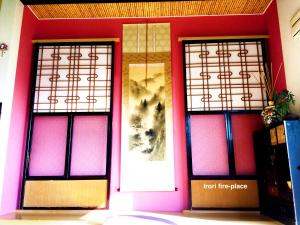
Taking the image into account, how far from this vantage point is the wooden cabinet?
113 inches

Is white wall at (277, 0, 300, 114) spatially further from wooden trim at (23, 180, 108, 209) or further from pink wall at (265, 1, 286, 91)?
wooden trim at (23, 180, 108, 209)

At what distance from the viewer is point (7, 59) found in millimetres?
3641

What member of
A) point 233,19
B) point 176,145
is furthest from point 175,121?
point 233,19

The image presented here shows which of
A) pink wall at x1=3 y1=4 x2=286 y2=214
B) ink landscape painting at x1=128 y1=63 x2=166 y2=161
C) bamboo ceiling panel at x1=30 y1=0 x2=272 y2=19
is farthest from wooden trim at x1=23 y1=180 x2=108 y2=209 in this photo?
bamboo ceiling panel at x1=30 y1=0 x2=272 y2=19

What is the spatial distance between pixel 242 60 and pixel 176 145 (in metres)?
1.67

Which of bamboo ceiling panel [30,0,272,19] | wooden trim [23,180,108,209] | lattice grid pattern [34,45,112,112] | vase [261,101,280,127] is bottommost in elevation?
wooden trim [23,180,108,209]

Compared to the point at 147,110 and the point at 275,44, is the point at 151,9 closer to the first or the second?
the point at 147,110

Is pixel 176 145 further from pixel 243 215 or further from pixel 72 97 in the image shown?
pixel 72 97

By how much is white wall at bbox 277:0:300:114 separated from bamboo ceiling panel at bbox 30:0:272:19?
0.49 meters

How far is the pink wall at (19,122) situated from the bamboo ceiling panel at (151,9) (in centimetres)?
43

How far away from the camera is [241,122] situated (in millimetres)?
3979

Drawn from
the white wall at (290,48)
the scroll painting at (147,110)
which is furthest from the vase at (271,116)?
the scroll painting at (147,110)

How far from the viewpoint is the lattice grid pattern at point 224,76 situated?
4012 millimetres

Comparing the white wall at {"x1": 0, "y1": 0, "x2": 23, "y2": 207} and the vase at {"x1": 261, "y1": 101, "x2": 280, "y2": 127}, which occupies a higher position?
the white wall at {"x1": 0, "y1": 0, "x2": 23, "y2": 207}
